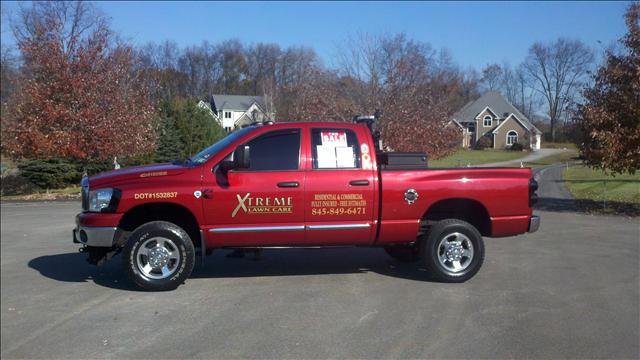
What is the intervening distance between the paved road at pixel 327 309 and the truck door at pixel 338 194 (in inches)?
24.2

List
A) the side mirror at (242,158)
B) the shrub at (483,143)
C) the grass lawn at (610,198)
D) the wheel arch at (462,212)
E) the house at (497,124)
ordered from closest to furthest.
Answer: the side mirror at (242,158), the wheel arch at (462,212), the grass lawn at (610,198), the house at (497,124), the shrub at (483,143)

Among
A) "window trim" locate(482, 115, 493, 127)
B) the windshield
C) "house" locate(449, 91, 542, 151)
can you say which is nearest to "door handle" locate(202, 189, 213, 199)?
the windshield

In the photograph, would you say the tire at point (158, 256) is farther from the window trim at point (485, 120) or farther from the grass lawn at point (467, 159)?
the window trim at point (485, 120)

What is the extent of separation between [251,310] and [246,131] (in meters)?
2.26

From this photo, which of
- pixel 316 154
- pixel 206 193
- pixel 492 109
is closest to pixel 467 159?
pixel 492 109

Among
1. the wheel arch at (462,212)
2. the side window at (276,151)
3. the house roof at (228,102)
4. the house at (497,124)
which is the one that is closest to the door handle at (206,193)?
the side window at (276,151)

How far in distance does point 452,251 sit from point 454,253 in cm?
4

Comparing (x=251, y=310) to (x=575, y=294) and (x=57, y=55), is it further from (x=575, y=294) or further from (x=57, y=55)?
(x=57, y=55)

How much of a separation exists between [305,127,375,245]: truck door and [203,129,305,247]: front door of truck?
15 centimetres

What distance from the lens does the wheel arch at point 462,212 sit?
291 inches

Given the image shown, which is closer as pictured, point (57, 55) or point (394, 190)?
point (394, 190)

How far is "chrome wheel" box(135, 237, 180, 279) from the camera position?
22.2ft

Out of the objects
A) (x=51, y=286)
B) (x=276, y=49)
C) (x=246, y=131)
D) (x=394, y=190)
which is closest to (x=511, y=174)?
(x=394, y=190)

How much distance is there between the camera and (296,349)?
4.96 meters
